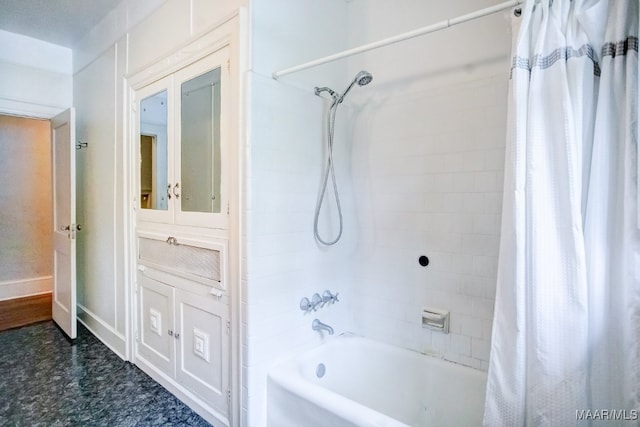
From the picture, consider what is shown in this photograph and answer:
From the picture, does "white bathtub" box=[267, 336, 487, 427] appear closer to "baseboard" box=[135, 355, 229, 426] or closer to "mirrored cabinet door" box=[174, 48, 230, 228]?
"baseboard" box=[135, 355, 229, 426]

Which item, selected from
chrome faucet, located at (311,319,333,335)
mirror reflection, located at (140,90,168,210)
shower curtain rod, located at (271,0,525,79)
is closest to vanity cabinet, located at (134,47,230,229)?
mirror reflection, located at (140,90,168,210)

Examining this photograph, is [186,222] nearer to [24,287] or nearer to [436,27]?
[436,27]

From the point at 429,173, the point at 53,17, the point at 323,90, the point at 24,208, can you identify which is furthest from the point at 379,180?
the point at 24,208

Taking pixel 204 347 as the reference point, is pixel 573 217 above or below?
above

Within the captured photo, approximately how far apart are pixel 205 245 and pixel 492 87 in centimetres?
170

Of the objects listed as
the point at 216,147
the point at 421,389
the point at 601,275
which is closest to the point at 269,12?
the point at 216,147

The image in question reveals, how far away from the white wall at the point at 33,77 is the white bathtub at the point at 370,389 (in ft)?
10.8

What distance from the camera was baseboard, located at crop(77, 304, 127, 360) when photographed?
2711 millimetres

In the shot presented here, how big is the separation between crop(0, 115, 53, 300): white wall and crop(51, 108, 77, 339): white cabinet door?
1259 mm

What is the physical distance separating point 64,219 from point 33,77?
132cm

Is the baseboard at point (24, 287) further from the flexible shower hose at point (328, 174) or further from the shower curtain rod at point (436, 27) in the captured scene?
the shower curtain rod at point (436, 27)

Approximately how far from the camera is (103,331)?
9.83 ft

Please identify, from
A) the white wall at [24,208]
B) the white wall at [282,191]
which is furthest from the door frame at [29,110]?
the white wall at [282,191]

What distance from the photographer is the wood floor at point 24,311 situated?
3396mm
